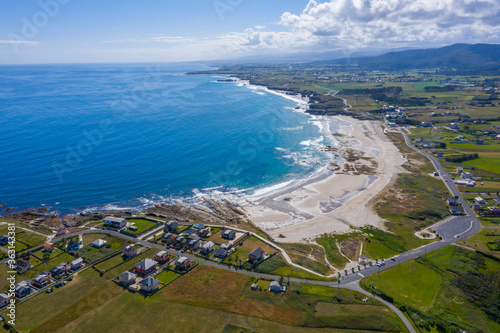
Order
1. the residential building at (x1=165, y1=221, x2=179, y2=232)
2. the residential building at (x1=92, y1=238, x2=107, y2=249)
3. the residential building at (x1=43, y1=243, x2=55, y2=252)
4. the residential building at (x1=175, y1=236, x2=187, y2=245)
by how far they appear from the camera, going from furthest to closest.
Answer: the residential building at (x1=165, y1=221, x2=179, y2=232)
the residential building at (x1=175, y1=236, x2=187, y2=245)
the residential building at (x1=92, y1=238, x2=107, y2=249)
the residential building at (x1=43, y1=243, x2=55, y2=252)

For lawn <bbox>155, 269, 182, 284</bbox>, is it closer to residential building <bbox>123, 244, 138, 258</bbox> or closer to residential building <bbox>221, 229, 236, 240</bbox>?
residential building <bbox>123, 244, 138, 258</bbox>

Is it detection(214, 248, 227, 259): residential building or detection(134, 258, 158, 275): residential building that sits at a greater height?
detection(134, 258, 158, 275): residential building

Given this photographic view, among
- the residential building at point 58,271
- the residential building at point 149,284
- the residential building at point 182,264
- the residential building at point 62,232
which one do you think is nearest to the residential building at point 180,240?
the residential building at point 182,264

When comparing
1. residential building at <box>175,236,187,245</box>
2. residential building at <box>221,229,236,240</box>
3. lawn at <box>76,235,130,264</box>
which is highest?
lawn at <box>76,235,130,264</box>

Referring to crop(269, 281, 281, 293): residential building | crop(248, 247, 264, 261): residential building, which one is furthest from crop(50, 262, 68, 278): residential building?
crop(269, 281, 281, 293): residential building

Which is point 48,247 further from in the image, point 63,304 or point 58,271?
point 63,304

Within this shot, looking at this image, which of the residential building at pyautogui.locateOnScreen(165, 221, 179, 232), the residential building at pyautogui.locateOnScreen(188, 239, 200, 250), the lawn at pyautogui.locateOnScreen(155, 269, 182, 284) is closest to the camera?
the lawn at pyautogui.locateOnScreen(155, 269, 182, 284)
